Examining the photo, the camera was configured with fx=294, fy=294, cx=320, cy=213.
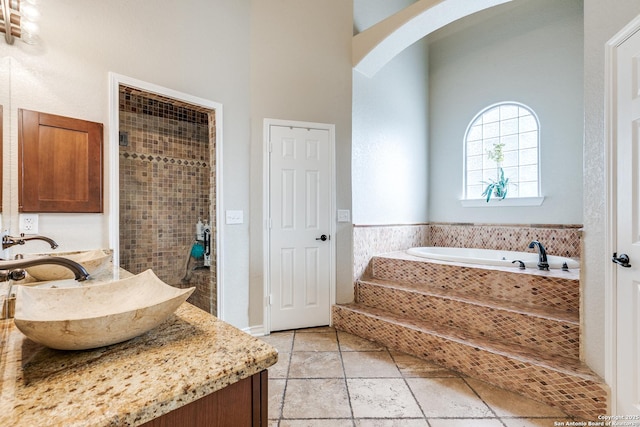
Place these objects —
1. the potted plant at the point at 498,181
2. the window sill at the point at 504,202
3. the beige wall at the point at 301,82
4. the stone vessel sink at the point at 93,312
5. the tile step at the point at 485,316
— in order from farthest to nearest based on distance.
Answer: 1. the potted plant at the point at 498,181
2. the window sill at the point at 504,202
3. the beige wall at the point at 301,82
4. the tile step at the point at 485,316
5. the stone vessel sink at the point at 93,312

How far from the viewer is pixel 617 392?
1555 mm

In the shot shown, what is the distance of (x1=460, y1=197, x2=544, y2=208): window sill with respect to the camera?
3.49m

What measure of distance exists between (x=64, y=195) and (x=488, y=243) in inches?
167

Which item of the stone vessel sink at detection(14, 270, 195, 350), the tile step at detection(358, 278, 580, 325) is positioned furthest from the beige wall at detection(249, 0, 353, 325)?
the stone vessel sink at detection(14, 270, 195, 350)

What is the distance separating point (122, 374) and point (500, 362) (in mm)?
2167

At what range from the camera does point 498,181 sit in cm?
378

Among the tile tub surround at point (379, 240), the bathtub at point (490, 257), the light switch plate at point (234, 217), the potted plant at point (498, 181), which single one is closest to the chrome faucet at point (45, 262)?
the light switch plate at point (234, 217)

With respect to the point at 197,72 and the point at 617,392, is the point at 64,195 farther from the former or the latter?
the point at 617,392

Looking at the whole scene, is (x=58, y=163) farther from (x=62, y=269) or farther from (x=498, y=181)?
(x=498, y=181)

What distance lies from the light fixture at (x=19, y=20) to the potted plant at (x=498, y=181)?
4.40m

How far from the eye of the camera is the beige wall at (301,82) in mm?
2795

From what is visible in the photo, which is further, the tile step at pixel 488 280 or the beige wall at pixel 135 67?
the tile step at pixel 488 280

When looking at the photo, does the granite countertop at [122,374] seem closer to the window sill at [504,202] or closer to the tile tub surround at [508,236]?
the tile tub surround at [508,236]

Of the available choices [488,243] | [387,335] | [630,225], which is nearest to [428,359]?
[387,335]
